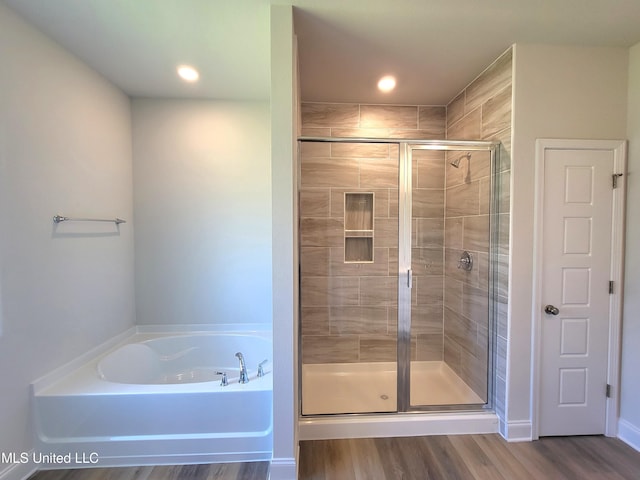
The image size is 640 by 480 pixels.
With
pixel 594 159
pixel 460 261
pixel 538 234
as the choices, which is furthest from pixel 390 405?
pixel 594 159

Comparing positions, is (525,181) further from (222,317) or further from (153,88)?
(153,88)

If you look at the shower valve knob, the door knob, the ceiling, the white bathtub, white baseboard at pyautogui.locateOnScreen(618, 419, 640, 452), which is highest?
the ceiling

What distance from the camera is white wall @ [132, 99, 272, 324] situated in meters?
2.58

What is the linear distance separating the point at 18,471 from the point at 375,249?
112 inches

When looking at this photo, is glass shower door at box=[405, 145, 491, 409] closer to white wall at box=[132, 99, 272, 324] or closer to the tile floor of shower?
the tile floor of shower

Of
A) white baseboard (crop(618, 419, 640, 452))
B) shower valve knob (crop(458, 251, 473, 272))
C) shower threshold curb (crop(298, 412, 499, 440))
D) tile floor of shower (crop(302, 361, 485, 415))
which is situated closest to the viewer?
white baseboard (crop(618, 419, 640, 452))

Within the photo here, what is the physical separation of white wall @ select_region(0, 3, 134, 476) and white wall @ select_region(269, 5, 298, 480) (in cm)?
148

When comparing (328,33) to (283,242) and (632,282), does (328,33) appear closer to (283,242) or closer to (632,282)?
(283,242)

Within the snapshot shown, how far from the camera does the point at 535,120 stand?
1823mm

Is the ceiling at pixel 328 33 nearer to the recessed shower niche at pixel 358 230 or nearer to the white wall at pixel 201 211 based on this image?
the white wall at pixel 201 211

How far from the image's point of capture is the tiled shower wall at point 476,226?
6.29 ft

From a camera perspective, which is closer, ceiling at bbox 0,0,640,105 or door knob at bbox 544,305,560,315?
ceiling at bbox 0,0,640,105

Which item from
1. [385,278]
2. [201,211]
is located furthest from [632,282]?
[201,211]

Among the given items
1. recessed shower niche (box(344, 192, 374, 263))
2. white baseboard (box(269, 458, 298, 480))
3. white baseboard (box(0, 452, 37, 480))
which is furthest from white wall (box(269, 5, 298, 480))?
white baseboard (box(0, 452, 37, 480))
